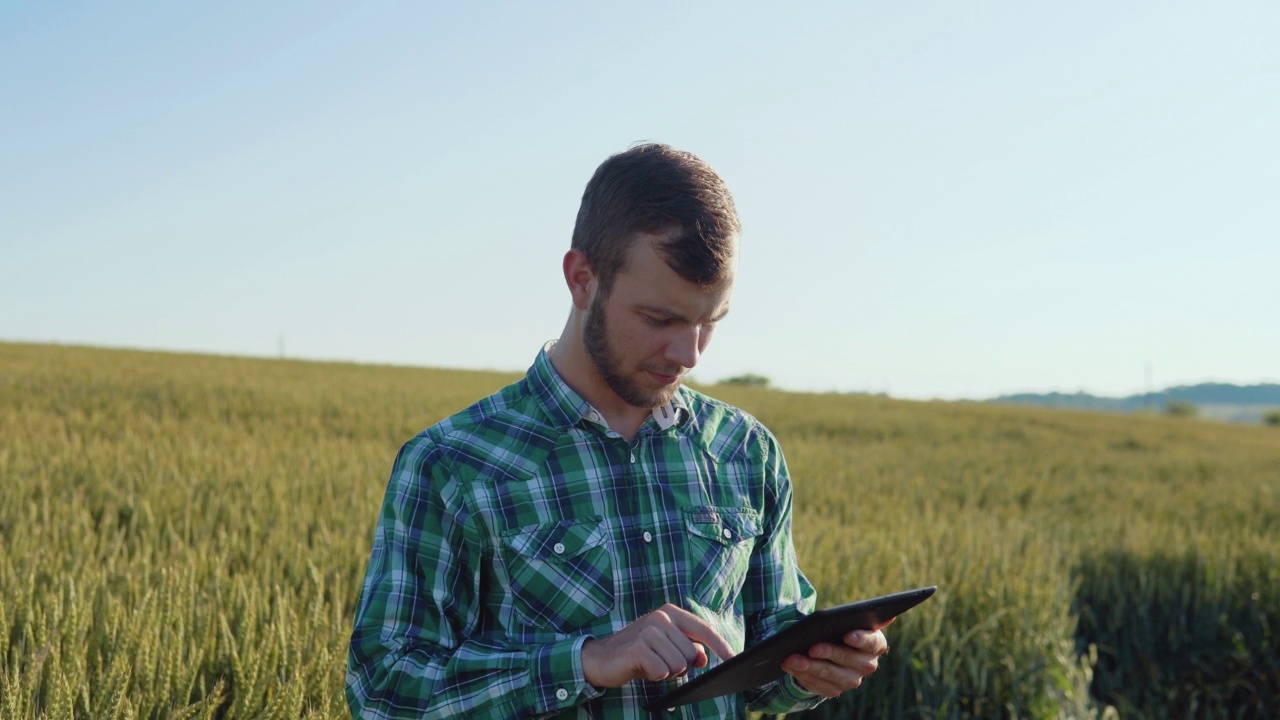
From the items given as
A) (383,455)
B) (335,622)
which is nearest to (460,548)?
(335,622)

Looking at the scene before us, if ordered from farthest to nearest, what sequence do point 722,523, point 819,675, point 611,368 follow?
point 722,523 → point 611,368 → point 819,675

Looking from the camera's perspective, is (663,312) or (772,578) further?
(772,578)

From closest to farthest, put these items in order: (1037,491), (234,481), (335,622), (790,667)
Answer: (790,667), (335,622), (234,481), (1037,491)

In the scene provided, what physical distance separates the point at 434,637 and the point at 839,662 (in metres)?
0.64

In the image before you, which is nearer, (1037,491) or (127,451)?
(127,451)

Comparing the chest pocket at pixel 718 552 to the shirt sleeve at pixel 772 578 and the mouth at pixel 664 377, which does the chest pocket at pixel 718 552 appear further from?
the mouth at pixel 664 377

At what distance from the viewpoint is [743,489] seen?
1.90 m

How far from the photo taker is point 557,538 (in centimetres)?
169

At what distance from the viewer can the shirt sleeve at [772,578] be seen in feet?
6.23

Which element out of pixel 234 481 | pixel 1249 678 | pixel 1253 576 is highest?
pixel 234 481

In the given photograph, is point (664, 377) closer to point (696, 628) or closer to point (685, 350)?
point (685, 350)

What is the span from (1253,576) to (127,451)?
7.32m

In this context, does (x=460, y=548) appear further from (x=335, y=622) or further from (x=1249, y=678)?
(x=1249, y=678)

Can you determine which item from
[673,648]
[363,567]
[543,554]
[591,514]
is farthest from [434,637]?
[363,567]
